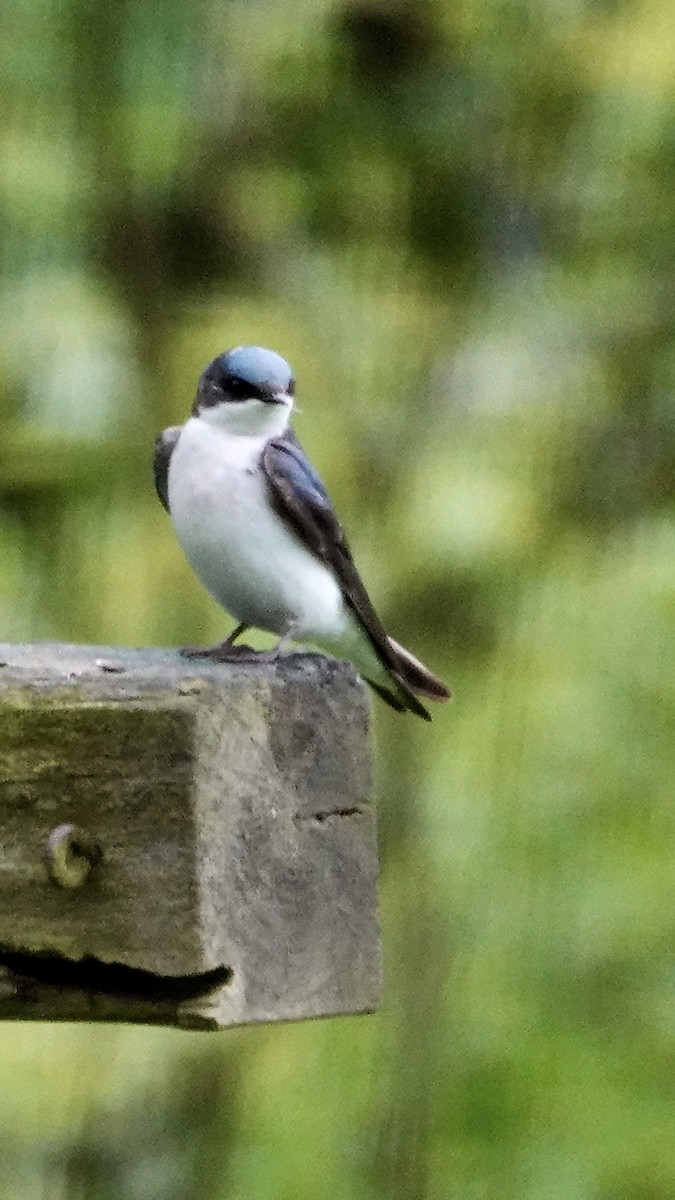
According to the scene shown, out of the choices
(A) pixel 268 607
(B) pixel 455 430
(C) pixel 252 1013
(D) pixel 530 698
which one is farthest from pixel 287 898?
(B) pixel 455 430

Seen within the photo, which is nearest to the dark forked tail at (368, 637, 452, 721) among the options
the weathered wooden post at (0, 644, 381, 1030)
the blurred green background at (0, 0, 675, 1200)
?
the weathered wooden post at (0, 644, 381, 1030)

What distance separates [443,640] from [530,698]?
242 mm

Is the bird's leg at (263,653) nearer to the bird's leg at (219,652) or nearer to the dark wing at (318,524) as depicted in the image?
the bird's leg at (219,652)

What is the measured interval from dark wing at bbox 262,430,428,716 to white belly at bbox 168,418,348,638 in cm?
1

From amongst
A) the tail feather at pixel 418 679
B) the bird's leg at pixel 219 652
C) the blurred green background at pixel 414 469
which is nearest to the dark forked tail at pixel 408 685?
the tail feather at pixel 418 679

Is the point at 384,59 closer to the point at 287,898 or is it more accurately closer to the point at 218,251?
the point at 218,251

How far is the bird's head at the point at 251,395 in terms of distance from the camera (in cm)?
222

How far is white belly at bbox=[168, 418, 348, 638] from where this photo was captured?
2102 mm

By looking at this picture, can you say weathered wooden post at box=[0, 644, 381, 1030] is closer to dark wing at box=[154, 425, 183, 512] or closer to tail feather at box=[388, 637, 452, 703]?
tail feather at box=[388, 637, 452, 703]

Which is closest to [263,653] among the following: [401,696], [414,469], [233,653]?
[233,653]

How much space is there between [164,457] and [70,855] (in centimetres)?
95

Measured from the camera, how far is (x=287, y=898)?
1.58 m

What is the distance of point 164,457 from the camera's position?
7.59 feet

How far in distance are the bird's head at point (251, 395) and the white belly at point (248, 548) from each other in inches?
2.8
